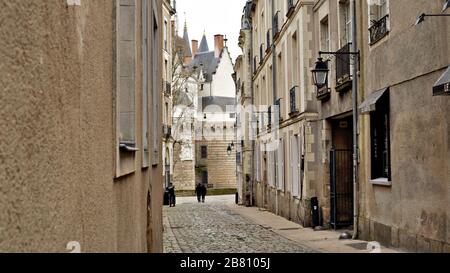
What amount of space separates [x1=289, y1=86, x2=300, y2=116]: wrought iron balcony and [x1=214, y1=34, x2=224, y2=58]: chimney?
57.4 m

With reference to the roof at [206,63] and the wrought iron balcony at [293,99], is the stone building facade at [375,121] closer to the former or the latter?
the wrought iron balcony at [293,99]

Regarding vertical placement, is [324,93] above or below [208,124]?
below

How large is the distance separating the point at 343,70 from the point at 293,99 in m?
5.60

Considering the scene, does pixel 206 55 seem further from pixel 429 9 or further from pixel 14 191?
pixel 14 191

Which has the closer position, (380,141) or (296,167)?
(380,141)

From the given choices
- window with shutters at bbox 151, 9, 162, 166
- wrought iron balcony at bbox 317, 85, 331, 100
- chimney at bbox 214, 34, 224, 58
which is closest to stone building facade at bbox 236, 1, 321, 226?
wrought iron balcony at bbox 317, 85, 331, 100

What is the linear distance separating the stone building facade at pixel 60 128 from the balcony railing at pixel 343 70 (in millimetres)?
11141

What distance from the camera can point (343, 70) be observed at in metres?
15.4

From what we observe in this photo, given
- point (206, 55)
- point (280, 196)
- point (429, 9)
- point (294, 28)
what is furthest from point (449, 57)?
point (206, 55)

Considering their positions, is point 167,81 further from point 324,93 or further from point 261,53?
point 324,93

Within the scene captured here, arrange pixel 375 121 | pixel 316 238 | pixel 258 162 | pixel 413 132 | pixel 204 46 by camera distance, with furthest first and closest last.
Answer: pixel 204 46 < pixel 258 162 < pixel 316 238 < pixel 375 121 < pixel 413 132

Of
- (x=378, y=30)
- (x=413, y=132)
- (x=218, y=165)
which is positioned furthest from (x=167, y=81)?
(x=413, y=132)

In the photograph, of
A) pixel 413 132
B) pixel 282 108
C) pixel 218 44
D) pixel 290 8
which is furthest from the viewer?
pixel 218 44
